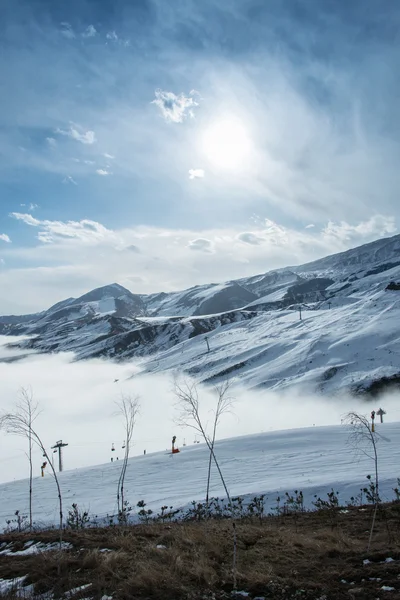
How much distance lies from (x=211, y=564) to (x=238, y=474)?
1674 cm

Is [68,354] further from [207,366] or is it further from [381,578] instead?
[381,578]

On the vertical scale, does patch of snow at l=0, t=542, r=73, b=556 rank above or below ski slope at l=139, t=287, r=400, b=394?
below

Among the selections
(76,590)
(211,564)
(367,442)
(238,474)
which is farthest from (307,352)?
(76,590)

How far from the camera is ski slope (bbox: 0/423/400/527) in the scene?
1867cm

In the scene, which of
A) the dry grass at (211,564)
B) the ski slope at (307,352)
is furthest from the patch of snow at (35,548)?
the ski slope at (307,352)

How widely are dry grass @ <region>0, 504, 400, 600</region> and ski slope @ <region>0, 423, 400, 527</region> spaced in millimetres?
7854

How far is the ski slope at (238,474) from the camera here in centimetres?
1867

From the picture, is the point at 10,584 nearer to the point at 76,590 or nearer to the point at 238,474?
the point at 76,590

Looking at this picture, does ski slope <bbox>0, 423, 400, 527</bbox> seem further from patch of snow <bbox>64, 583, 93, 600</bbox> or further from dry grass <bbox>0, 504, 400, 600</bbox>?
patch of snow <bbox>64, 583, 93, 600</bbox>

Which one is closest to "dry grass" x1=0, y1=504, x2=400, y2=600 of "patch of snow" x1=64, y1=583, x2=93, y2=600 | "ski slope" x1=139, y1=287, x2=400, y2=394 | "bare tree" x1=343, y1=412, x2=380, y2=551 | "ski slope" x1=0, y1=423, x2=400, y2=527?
"patch of snow" x1=64, y1=583, x2=93, y2=600

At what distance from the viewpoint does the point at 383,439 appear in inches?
1064

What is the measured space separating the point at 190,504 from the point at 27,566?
33.9 ft

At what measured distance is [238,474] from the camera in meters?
23.4

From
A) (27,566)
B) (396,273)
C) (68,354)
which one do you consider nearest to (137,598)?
(27,566)
